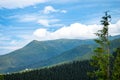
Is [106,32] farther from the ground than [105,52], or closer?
farther from the ground

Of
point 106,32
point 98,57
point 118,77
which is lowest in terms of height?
point 118,77

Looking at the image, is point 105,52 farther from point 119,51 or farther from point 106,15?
point 106,15

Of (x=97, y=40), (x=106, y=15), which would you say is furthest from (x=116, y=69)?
(x=106, y=15)

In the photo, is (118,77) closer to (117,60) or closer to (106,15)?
(117,60)

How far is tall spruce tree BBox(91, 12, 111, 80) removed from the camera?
45.3 meters

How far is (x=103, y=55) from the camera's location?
4566cm

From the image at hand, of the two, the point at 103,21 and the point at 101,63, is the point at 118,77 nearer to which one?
the point at 101,63

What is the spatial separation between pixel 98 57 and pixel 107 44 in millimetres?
2226

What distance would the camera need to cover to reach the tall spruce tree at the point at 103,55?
149ft

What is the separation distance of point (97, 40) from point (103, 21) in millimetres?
3065

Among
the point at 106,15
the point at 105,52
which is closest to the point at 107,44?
the point at 105,52

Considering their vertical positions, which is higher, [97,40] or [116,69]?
[97,40]

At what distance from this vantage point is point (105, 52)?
46250 millimetres

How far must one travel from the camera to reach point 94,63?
46312 millimetres
